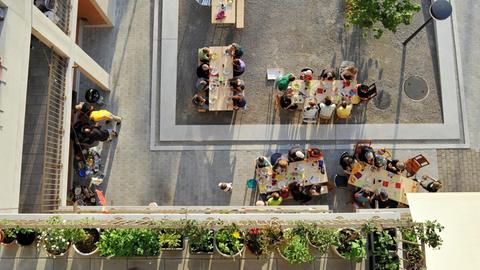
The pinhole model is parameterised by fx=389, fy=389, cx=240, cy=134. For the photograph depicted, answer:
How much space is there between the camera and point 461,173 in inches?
547

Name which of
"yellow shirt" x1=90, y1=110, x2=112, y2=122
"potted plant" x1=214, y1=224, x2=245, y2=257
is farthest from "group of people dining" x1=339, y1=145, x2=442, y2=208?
"yellow shirt" x1=90, y1=110, x2=112, y2=122

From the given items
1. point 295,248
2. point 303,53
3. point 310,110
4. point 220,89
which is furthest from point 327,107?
point 295,248

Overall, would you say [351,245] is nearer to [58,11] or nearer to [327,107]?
[327,107]

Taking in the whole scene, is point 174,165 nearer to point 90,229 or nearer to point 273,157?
point 273,157

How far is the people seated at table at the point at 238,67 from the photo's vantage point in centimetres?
1348

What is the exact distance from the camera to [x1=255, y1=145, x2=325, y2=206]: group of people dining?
13.1 meters

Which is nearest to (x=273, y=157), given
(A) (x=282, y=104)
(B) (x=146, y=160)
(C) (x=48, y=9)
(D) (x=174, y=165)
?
(A) (x=282, y=104)

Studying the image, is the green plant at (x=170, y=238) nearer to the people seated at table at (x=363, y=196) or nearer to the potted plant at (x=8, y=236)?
the potted plant at (x=8, y=236)

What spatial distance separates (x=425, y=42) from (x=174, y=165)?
1033 cm

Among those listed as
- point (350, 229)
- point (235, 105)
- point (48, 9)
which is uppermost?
point (48, 9)

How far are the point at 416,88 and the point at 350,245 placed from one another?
8406mm

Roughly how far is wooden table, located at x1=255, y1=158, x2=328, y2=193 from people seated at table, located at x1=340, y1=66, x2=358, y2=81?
3138 millimetres

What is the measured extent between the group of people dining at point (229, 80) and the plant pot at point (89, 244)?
21.1ft

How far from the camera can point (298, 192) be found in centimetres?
1322
